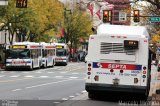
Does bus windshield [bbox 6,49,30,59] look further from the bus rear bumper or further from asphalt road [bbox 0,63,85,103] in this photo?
the bus rear bumper

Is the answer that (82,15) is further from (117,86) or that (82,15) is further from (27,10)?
(117,86)

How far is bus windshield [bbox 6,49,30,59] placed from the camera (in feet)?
188

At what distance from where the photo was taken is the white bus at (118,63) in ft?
73.9

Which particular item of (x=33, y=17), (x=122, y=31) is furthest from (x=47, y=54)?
(x=122, y=31)

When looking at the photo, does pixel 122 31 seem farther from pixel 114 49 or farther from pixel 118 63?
pixel 118 63

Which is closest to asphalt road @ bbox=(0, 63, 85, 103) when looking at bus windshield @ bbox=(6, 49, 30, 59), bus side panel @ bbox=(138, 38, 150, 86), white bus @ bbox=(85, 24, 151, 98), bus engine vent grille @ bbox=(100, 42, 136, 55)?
white bus @ bbox=(85, 24, 151, 98)

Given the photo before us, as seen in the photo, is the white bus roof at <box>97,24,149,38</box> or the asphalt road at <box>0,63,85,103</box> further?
the asphalt road at <box>0,63,85,103</box>

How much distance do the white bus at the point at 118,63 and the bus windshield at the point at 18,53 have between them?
3490 cm

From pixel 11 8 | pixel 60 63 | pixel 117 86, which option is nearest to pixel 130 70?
pixel 117 86

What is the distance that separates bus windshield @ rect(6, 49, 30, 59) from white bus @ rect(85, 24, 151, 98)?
34905 millimetres

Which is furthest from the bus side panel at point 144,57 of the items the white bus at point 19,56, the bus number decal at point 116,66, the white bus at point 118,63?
the white bus at point 19,56

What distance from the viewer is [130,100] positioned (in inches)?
943

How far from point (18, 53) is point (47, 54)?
11.6m

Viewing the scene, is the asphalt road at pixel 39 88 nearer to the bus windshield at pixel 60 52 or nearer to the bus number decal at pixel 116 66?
the bus number decal at pixel 116 66
